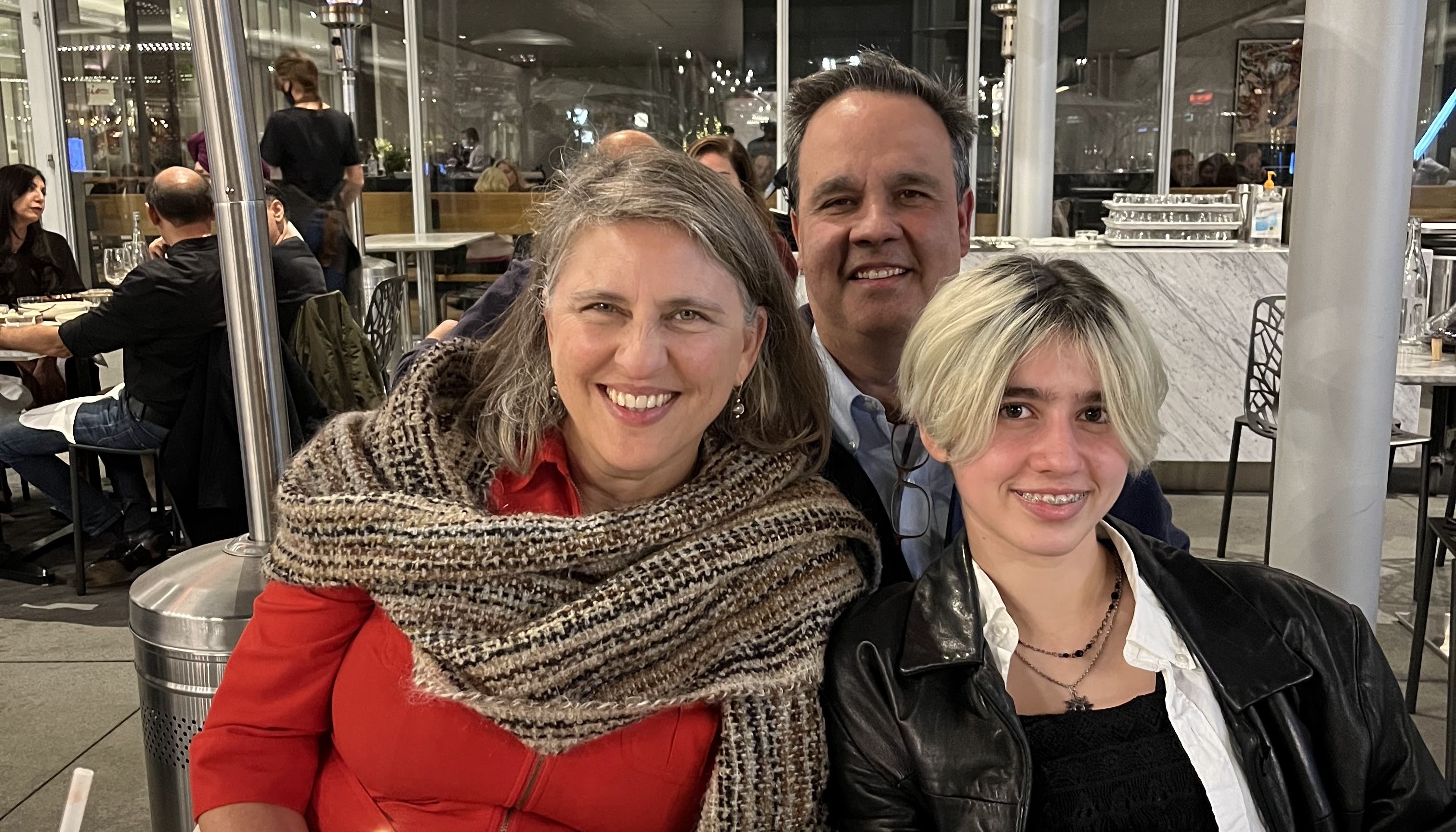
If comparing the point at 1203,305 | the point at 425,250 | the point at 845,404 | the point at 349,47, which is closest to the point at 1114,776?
the point at 845,404

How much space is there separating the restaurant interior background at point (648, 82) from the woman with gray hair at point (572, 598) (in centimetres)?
769

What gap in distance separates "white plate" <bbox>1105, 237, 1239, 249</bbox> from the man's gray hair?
3575 mm

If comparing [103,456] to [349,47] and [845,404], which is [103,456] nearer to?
[845,404]

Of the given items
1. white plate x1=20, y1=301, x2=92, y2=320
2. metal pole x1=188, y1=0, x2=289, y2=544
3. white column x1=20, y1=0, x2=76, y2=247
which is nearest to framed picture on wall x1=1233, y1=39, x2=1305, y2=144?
white plate x1=20, y1=301, x2=92, y2=320

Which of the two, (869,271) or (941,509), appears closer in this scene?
(941,509)

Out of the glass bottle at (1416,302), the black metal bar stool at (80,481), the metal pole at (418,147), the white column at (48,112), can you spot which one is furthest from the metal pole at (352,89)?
the glass bottle at (1416,302)

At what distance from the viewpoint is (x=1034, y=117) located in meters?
6.37

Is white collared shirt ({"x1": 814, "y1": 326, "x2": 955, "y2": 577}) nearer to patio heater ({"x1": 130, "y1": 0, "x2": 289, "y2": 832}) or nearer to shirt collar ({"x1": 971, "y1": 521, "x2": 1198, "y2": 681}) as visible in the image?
shirt collar ({"x1": 971, "y1": 521, "x2": 1198, "y2": 681})

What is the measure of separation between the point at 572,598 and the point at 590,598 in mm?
42

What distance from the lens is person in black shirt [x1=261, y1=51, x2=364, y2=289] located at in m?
6.53

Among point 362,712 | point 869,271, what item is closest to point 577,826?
point 362,712

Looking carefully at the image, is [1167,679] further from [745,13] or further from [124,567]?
[745,13]

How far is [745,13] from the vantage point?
9.30 meters

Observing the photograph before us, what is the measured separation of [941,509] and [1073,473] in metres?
0.43
